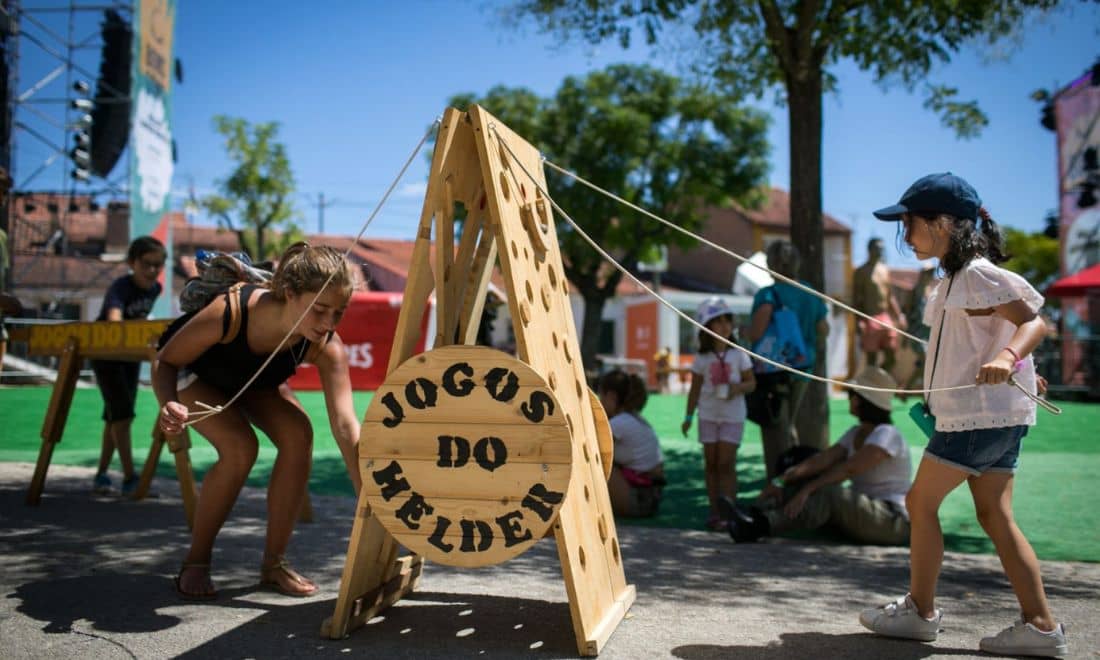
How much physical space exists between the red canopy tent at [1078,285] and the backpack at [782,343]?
16.2 metres

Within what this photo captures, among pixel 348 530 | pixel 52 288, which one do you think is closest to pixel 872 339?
pixel 348 530

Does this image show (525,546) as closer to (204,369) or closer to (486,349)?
(486,349)

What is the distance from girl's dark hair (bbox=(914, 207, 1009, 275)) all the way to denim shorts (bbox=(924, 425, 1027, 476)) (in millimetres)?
594

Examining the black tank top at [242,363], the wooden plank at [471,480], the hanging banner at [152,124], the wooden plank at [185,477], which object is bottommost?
the wooden plank at [185,477]

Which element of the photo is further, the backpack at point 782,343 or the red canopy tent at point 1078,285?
the red canopy tent at point 1078,285

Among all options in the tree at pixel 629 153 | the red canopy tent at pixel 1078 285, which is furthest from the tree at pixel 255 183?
the red canopy tent at pixel 1078 285

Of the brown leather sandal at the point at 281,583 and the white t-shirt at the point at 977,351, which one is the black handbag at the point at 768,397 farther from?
the brown leather sandal at the point at 281,583

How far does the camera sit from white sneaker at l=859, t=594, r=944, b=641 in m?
3.41

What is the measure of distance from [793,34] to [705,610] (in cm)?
557

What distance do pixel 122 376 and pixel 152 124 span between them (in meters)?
17.9

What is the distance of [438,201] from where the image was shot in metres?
3.49

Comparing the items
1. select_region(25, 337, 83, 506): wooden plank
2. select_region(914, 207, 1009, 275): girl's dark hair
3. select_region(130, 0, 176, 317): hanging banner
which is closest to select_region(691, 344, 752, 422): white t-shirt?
select_region(914, 207, 1009, 275): girl's dark hair

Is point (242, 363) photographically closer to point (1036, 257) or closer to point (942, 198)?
point (942, 198)

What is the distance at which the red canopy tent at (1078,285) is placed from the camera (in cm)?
1976
